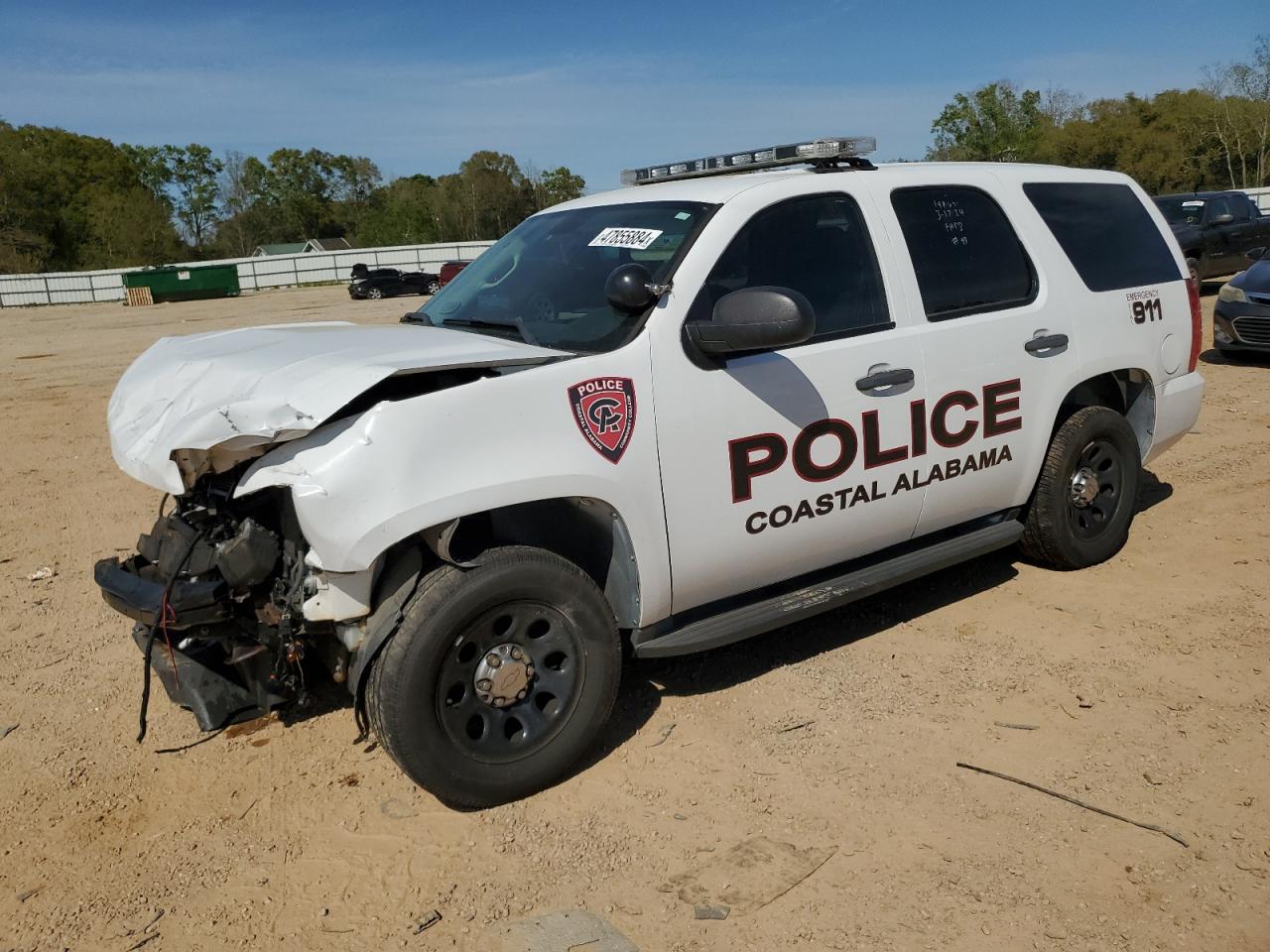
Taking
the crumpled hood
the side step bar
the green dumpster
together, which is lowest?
the side step bar

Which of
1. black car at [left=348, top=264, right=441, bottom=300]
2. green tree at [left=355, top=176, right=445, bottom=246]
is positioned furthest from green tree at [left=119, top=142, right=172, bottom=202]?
black car at [left=348, top=264, right=441, bottom=300]

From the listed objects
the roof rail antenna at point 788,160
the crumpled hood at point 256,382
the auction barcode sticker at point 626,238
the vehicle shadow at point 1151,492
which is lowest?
the vehicle shadow at point 1151,492

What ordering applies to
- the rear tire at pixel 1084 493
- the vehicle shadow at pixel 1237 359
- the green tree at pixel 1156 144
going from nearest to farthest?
1. the rear tire at pixel 1084 493
2. the vehicle shadow at pixel 1237 359
3. the green tree at pixel 1156 144

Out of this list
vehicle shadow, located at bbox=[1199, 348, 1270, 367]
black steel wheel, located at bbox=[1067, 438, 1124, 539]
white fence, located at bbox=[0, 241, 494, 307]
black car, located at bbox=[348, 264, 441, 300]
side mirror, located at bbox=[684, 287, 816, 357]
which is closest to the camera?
side mirror, located at bbox=[684, 287, 816, 357]

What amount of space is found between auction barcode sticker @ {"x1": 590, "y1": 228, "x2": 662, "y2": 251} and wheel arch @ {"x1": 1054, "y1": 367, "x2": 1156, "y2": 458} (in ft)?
8.01

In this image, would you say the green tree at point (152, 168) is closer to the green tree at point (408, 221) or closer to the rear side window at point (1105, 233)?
the green tree at point (408, 221)

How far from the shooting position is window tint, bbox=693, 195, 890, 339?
3.82m

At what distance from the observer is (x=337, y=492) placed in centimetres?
294

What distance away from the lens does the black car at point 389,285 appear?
119 feet

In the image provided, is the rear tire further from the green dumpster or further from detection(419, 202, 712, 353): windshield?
the green dumpster

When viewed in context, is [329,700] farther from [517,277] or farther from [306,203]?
[306,203]

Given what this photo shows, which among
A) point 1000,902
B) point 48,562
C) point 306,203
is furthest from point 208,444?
point 306,203

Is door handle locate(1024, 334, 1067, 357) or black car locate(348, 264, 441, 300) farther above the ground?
black car locate(348, 264, 441, 300)

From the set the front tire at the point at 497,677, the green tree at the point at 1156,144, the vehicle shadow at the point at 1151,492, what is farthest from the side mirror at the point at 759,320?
the green tree at the point at 1156,144
